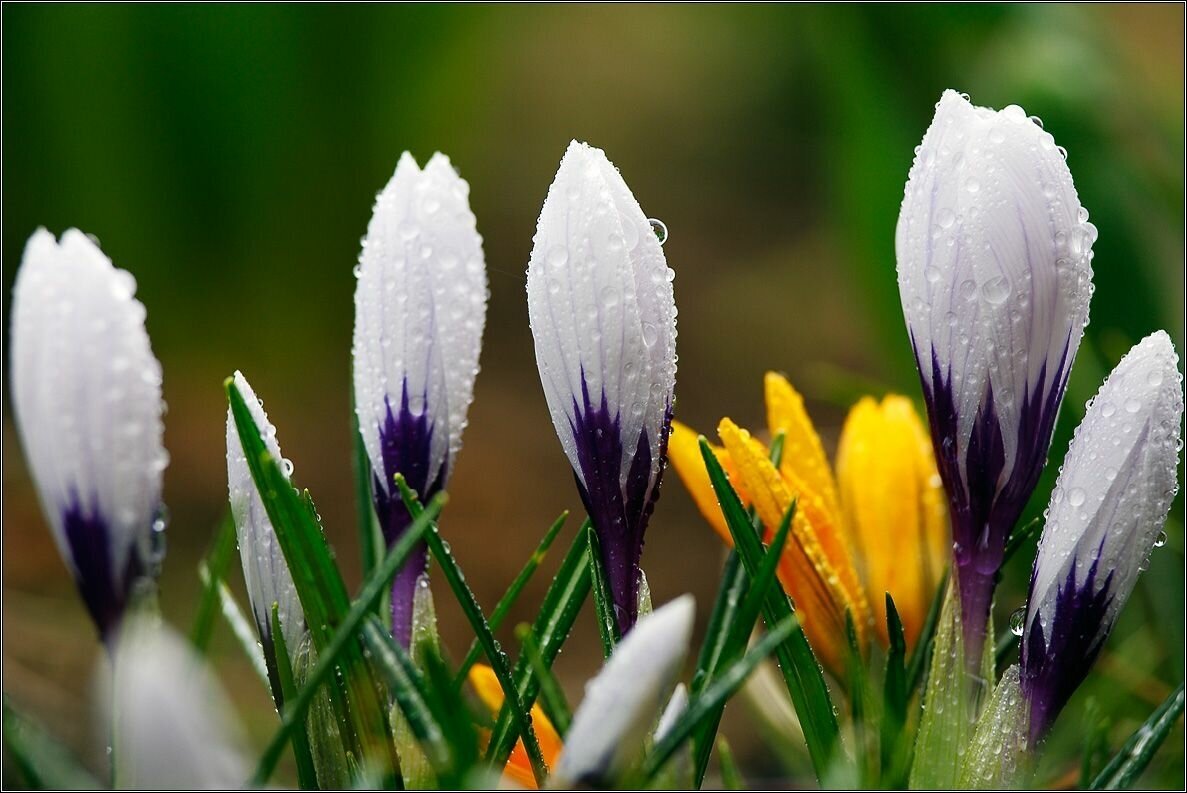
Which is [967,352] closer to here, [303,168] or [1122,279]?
[1122,279]

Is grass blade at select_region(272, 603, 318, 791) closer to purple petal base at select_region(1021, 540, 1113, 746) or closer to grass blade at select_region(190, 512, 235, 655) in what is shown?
grass blade at select_region(190, 512, 235, 655)

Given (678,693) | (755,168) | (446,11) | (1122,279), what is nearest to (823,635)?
(678,693)

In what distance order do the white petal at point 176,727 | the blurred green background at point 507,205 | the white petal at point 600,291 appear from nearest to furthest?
the white petal at point 176,727
the white petal at point 600,291
the blurred green background at point 507,205

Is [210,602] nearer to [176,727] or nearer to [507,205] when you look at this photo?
[176,727]

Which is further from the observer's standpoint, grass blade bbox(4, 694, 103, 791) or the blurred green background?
the blurred green background

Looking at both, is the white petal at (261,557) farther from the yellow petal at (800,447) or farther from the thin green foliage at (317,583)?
the yellow petal at (800,447)

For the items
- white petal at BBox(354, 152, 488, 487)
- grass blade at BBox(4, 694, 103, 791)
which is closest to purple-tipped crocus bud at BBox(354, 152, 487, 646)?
white petal at BBox(354, 152, 488, 487)

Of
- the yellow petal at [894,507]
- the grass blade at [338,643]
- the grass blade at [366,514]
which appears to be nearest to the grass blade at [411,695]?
the grass blade at [338,643]

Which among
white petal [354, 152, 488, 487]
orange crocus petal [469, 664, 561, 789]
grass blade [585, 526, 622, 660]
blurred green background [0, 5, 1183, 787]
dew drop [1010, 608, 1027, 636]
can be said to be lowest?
orange crocus petal [469, 664, 561, 789]
